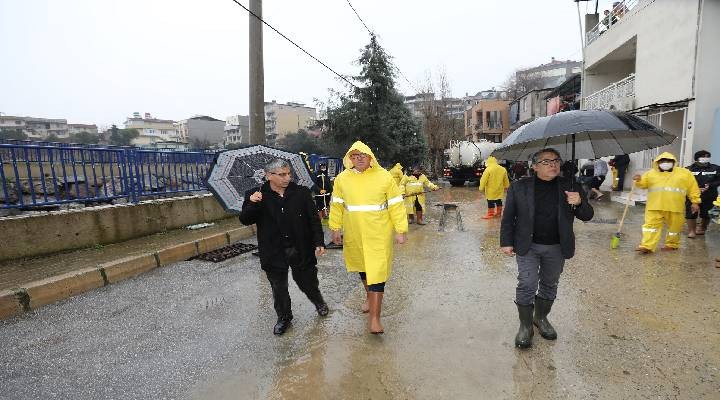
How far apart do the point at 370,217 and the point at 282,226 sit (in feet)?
2.69

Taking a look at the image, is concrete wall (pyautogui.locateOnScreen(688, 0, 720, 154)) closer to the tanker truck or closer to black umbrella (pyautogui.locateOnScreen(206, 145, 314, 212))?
black umbrella (pyautogui.locateOnScreen(206, 145, 314, 212))

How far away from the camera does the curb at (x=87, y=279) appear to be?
159 inches

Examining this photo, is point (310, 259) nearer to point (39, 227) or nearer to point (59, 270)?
point (59, 270)

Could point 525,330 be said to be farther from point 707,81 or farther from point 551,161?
point 707,81

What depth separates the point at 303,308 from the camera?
4070 millimetres

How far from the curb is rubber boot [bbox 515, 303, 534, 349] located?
194 inches

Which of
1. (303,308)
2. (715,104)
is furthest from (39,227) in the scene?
(715,104)

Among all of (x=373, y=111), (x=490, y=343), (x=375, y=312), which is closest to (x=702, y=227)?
(x=490, y=343)

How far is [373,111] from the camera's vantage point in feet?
74.8

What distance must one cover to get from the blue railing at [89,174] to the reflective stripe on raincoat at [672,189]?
258 inches

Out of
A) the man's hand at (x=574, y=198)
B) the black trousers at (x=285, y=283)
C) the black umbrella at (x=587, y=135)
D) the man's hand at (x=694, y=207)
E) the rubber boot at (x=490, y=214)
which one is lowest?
the rubber boot at (x=490, y=214)

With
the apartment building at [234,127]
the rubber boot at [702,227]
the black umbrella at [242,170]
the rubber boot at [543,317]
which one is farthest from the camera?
the apartment building at [234,127]

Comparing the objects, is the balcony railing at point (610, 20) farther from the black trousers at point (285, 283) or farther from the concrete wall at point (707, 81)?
the black trousers at point (285, 283)

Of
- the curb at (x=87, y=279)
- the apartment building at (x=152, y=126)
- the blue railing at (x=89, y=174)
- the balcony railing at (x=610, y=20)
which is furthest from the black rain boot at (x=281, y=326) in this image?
the apartment building at (x=152, y=126)
